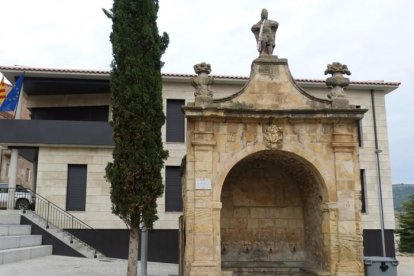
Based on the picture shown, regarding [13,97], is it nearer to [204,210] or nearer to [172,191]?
[172,191]

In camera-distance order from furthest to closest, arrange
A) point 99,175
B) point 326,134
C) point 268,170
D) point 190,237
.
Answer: point 99,175 → point 268,170 → point 326,134 → point 190,237

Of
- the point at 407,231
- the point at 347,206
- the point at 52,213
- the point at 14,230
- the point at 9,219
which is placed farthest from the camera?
the point at 407,231

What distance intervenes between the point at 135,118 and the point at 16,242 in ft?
23.9

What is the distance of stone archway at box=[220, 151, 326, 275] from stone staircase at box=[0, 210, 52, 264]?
6648 mm

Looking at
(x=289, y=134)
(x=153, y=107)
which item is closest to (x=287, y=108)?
(x=289, y=134)

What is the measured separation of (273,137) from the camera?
28.4ft

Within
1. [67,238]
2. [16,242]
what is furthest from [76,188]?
[16,242]

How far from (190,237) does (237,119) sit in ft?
8.44

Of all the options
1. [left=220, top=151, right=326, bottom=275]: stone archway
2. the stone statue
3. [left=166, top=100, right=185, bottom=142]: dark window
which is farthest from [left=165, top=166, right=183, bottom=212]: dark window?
the stone statue

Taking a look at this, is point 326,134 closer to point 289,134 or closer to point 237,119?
point 289,134

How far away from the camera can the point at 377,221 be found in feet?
58.5

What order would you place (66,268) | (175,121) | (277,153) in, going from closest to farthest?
(277,153) < (66,268) < (175,121)

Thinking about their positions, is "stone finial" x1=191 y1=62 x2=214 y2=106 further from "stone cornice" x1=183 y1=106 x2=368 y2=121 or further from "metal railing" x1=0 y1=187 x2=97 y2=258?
"metal railing" x1=0 y1=187 x2=97 y2=258

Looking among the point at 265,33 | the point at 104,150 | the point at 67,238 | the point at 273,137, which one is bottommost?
the point at 67,238
